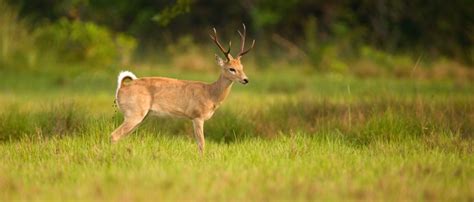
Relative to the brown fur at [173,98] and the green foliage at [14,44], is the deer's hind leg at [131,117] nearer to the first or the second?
the brown fur at [173,98]

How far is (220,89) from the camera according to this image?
1148 centimetres

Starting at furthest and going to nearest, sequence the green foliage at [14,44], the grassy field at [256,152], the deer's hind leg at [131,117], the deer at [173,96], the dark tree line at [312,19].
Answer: the dark tree line at [312,19] → the green foliage at [14,44] → the deer at [173,96] → the deer's hind leg at [131,117] → the grassy field at [256,152]

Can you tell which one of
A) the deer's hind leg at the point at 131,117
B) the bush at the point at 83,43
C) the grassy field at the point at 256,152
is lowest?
the grassy field at the point at 256,152

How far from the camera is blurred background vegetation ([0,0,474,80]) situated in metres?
21.0

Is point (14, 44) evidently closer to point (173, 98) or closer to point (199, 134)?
point (173, 98)

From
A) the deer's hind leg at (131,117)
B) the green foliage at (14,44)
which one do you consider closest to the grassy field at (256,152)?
the deer's hind leg at (131,117)

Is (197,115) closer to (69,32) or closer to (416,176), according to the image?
(416,176)

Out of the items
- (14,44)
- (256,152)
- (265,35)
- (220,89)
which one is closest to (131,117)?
(220,89)

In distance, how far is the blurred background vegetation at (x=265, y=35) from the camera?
20969 millimetres

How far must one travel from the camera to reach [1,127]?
1152 centimetres

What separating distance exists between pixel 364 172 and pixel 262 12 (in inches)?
718

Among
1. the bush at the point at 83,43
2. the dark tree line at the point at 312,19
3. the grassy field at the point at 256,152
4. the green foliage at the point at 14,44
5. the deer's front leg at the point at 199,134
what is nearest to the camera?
the grassy field at the point at 256,152

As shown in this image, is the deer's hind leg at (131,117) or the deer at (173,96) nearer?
the deer's hind leg at (131,117)

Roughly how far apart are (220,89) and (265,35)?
16.8m
